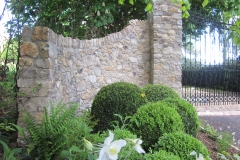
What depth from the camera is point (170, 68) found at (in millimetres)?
5750

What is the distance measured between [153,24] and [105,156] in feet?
16.8

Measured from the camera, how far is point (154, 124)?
2.94 metres

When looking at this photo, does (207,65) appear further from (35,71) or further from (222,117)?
(35,71)

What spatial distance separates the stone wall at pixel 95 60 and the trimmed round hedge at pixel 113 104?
0.60m

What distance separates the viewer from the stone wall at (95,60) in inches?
123

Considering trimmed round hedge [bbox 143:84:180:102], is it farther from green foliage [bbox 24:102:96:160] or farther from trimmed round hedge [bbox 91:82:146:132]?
green foliage [bbox 24:102:96:160]

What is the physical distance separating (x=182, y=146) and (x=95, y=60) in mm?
2828

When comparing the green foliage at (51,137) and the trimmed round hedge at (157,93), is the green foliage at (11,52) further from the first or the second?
the trimmed round hedge at (157,93)

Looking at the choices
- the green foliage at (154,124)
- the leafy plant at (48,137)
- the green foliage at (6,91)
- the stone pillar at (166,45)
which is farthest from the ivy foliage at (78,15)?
the leafy plant at (48,137)

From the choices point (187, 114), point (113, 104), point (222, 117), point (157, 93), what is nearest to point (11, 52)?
point (113, 104)

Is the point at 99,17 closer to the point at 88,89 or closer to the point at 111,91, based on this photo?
the point at 88,89

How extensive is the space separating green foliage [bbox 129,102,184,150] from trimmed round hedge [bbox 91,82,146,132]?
1.87 feet

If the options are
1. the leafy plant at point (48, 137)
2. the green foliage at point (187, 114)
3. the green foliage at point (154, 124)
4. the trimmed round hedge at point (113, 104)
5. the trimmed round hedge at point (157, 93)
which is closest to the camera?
the leafy plant at point (48, 137)

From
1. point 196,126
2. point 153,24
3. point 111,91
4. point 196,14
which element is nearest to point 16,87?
point 111,91
